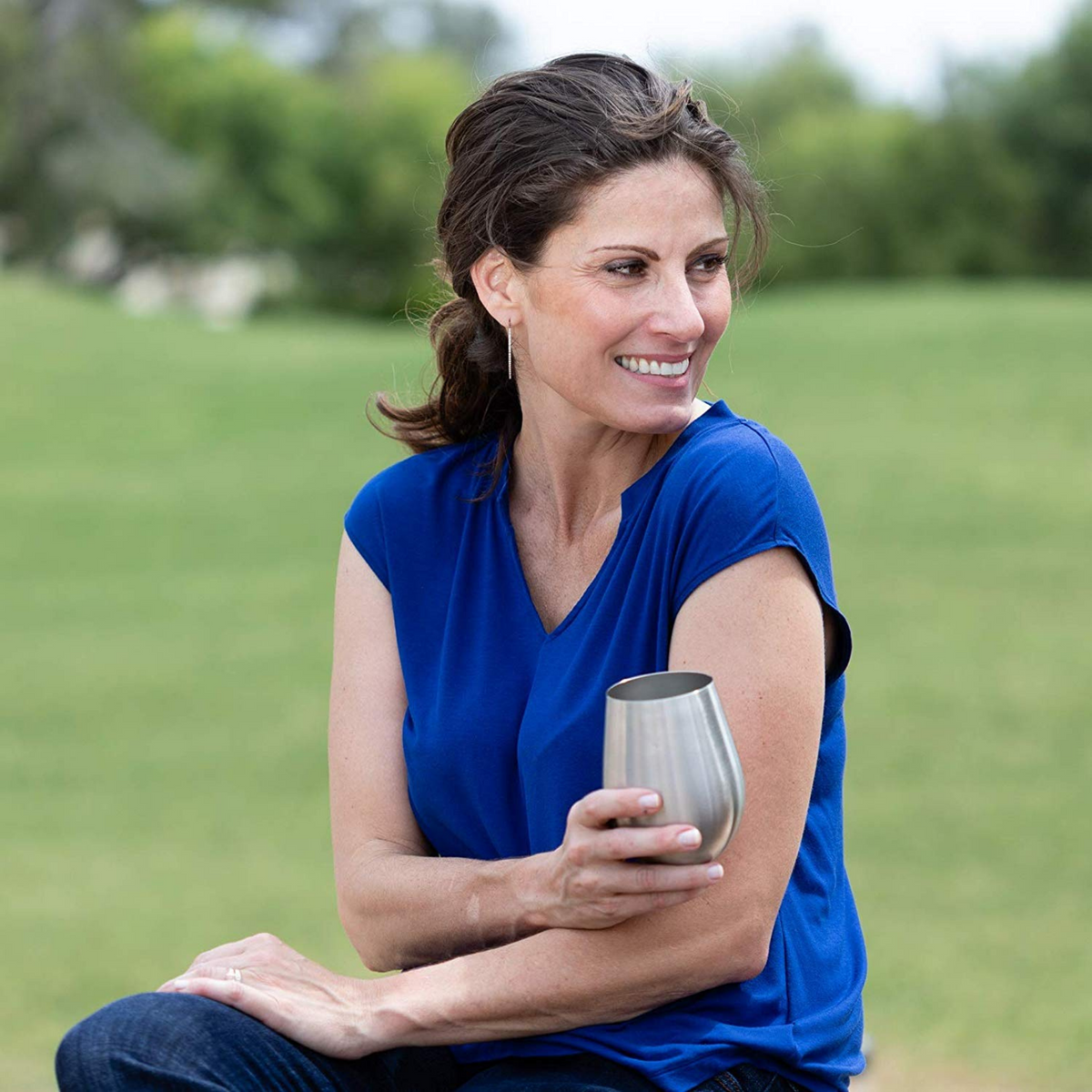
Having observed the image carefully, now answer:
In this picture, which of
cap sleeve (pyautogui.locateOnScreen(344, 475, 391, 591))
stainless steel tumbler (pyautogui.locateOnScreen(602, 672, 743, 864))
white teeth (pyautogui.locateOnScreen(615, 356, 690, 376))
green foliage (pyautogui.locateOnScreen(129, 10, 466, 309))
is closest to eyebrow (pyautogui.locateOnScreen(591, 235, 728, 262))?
white teeth (pyautogui.locateOnScreen(615, 356, 690, 376))

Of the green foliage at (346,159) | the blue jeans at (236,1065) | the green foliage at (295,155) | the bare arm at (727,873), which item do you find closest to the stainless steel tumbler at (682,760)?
Result: the bare arm at (727,873)

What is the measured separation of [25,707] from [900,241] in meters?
33.5

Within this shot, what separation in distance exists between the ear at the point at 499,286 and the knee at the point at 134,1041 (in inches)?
39.5

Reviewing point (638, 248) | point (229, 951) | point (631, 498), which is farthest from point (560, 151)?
point (229, 951)

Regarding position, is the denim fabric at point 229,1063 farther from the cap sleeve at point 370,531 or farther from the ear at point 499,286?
the ear at point 499,286

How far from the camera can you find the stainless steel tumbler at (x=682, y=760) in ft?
5.52

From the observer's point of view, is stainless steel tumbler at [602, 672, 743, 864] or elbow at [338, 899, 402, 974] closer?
stainless steel tumbler at [602, 672, 743, 864]

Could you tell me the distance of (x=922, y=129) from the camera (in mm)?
40000

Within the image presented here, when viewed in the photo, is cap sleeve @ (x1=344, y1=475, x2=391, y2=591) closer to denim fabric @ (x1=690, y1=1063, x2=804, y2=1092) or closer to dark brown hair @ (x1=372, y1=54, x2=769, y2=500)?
dark brown hair @ (x1=372, y1=54, x2=769, y2=500)

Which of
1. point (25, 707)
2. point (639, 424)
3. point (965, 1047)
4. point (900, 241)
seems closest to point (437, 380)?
point (639, 424)

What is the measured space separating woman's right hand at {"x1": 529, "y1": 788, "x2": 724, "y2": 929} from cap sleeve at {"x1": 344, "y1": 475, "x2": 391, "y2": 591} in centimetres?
61

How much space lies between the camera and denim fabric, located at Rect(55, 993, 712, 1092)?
190 centimetres

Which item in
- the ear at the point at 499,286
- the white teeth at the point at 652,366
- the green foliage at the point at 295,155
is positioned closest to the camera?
the white teeth at the point at 652,366

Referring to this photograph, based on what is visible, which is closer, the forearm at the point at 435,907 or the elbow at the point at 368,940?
the forearm at the point at 435,907
